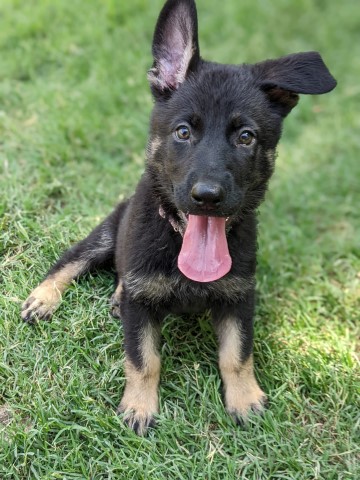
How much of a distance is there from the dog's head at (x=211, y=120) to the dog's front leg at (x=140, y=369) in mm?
533

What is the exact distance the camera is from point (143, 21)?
299 inches

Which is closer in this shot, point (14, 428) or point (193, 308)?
point (14, 428)

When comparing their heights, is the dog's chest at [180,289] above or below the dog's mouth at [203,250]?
below

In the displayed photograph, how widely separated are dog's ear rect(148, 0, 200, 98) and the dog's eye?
51 centimetres

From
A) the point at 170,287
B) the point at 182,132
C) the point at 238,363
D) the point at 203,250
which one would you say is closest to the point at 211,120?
the point at 182,132

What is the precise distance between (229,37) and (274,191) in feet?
9.28

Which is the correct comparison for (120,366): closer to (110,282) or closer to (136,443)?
(136,443)

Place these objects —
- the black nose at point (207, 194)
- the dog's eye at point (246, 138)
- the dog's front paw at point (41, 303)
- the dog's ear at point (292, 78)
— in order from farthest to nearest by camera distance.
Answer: the dog's front paw at point (41, 303) < the dog's eye at point (246, 138) < the dog's ear at point (292, 78) < the black nose at point (207, 194)

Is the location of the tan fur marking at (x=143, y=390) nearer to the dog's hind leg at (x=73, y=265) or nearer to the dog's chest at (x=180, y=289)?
the dog's chest at (x=180, y=289)

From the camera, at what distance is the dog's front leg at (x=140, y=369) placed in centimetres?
342

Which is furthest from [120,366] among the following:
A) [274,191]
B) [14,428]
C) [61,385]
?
[274,191]

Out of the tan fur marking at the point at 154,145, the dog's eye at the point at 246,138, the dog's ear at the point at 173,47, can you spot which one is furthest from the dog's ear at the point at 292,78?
the tan fur marking at the point at 154,145

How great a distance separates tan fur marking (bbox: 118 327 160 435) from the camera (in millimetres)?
3404

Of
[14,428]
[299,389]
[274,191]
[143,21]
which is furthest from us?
[143,21]
